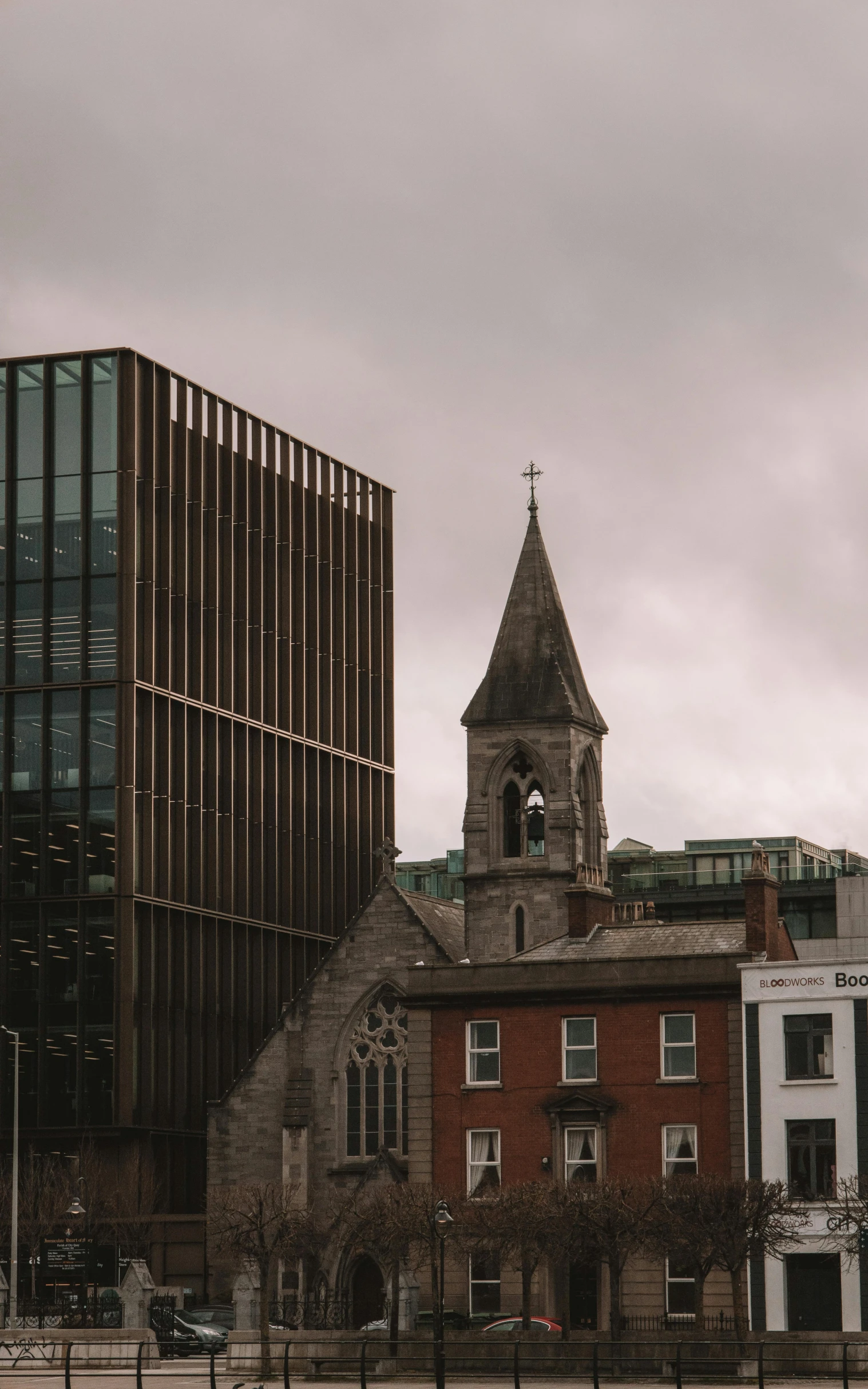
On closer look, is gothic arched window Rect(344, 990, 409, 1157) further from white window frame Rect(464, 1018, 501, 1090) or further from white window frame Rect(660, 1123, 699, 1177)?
white window frame Rect(660, 1123, 699, 1177)

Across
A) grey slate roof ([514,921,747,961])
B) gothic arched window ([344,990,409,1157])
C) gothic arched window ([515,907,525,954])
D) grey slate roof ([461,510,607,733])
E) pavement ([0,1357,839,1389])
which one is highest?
grey slate roof ([461,510,607,733])

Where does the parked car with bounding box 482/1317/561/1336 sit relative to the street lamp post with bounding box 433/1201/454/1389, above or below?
below

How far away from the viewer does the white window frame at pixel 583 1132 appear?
63.3 m

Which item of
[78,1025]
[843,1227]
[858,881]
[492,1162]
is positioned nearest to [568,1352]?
[843,1227]

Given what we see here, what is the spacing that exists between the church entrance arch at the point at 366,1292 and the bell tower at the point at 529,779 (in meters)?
11.1

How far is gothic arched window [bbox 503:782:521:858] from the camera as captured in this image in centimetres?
8312

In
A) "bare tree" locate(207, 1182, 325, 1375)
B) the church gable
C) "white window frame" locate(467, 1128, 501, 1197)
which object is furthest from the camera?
the church gable

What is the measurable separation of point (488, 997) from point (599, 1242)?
39.7ft

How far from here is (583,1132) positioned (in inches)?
2511

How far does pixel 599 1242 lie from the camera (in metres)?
54.3

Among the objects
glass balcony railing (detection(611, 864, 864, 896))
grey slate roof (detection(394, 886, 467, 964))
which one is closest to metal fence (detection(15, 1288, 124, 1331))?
grey slate roof (detection(394, 886, 467, 964))

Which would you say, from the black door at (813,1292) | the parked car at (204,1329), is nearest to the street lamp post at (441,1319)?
the parked car at (204,1329)

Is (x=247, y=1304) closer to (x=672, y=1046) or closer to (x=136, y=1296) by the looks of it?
(x=136, y=1296)

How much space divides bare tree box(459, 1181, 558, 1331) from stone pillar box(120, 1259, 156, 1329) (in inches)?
349
